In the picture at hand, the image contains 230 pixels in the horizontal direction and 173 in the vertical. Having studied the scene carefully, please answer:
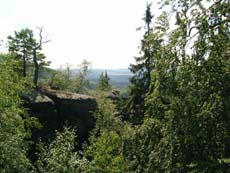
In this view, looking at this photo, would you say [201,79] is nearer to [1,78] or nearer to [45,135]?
[1,78]

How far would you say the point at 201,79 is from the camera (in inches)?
254

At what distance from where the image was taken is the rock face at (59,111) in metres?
32.8

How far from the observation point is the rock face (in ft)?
108

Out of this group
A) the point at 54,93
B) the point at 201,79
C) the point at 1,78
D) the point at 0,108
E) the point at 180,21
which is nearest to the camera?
the point at 201,79

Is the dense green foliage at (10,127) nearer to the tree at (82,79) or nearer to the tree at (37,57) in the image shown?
the tree at (37,57)

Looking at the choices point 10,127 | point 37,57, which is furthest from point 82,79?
point 10,127

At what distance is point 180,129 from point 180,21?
1824mm

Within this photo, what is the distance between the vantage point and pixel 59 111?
35.4 m

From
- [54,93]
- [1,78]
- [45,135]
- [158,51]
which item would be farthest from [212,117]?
[54,93]

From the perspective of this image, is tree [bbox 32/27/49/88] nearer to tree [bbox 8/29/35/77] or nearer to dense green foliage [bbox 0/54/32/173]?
tree [bbox 8/29/35/77]

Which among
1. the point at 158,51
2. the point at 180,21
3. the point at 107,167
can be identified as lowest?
the point at 107,167

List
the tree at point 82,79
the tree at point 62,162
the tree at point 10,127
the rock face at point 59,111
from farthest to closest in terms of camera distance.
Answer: the tree at point 82,79 → the rock face at point 59,111 → the tree at point 62,162 → the tree at point 10,127

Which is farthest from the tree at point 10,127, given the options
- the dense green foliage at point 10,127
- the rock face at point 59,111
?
the rock face at point 59,111

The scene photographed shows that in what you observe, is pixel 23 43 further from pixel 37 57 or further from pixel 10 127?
pixel 10 127
